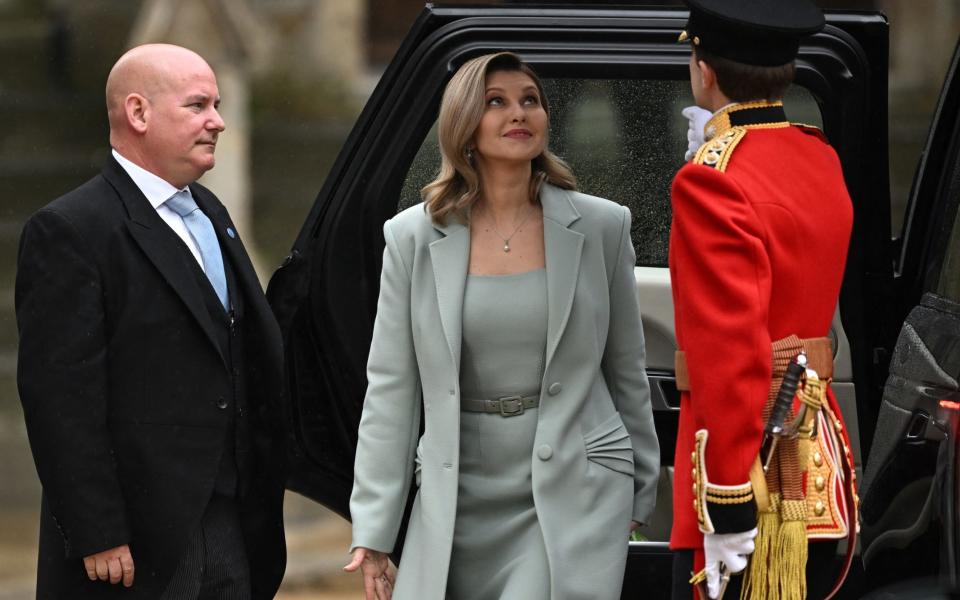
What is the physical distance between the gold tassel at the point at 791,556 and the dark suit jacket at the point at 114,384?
3.54 ft

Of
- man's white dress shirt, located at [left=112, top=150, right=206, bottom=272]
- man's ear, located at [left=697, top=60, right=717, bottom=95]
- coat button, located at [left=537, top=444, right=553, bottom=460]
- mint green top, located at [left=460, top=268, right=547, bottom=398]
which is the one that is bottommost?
coat button, located at [left=537, top=444, right=553, bottom=460]

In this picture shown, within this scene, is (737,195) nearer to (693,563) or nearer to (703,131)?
(703,131)

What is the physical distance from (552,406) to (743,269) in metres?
0.55

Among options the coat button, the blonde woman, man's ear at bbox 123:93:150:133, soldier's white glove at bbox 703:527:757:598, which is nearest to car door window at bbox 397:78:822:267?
the blonde woman

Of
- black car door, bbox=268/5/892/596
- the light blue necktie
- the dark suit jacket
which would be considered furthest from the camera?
black car door, bbox=268/5/892/596

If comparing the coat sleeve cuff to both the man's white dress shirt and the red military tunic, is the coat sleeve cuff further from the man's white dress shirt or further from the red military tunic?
the man's white dress shirt

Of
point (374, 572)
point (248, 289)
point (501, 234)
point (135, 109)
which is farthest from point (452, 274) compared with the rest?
point (135, 109)

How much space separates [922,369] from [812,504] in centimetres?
47

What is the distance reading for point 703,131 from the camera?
10.2 ft


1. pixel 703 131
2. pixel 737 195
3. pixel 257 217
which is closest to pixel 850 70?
pixel 703 131

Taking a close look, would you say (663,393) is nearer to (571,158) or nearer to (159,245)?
(571,158)

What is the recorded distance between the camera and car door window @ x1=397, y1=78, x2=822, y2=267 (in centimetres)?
390

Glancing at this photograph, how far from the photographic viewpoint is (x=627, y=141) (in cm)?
394

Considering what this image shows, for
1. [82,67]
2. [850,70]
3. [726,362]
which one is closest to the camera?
[726,362]
